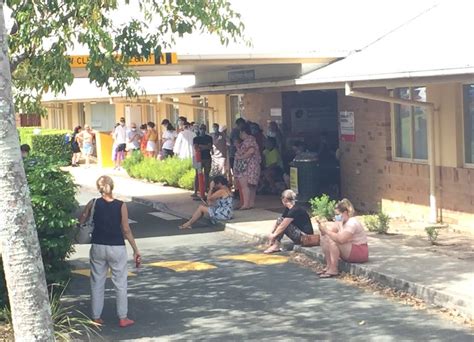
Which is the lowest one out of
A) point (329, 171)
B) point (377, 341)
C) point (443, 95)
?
point (377, 341)

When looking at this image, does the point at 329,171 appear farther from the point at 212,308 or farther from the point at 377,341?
the point at 377,341

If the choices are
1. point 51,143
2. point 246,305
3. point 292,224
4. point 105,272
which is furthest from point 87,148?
point 105,272

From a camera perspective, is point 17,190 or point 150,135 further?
point 150,135

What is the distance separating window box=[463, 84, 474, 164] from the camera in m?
13.5

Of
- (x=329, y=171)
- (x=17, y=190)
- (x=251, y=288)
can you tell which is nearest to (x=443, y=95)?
(x=329, y=171)

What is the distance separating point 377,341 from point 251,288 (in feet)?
A: 9.11

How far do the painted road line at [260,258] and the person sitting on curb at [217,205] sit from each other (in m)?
2.80

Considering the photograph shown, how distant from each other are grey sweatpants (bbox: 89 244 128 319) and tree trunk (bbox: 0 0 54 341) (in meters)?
3.16

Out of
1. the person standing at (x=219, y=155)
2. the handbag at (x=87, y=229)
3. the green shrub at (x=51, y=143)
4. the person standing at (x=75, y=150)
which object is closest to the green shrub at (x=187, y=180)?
the person standing at (x=219, y=155)

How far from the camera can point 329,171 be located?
17484 mm

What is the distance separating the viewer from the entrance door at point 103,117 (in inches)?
1423

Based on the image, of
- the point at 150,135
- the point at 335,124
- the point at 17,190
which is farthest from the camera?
the point at 150,135

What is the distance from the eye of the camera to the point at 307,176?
56.1 feet

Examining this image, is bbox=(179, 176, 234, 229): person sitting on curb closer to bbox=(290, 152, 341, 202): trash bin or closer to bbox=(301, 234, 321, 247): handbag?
bbox=(290, 152, 341, 202): trash bin
